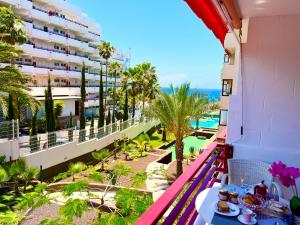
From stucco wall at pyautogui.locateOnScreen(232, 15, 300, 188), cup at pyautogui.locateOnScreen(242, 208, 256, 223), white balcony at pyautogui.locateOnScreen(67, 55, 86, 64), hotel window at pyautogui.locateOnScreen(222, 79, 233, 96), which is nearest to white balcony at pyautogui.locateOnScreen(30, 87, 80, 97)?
white balcony at pyautogui.locateOnScreen(67, 55, 86, 64)

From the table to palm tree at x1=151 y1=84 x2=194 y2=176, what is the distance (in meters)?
10.2

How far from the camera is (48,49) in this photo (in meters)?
34.0

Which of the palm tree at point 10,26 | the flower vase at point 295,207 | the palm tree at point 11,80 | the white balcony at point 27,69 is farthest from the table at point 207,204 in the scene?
the white balcony at point 27,69

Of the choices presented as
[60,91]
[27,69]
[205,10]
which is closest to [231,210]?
[205,10]

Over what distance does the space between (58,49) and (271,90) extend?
119ft

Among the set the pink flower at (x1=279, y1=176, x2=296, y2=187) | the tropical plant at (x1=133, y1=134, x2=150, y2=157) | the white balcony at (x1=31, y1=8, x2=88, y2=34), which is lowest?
the tropical plant at (x1=133, y1=134, x2=150, y2=157)

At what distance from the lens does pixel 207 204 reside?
282cm

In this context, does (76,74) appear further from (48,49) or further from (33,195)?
(33,195)

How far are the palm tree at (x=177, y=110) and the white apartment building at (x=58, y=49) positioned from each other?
65.5ft

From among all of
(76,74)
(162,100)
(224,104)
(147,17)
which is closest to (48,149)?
(162,100)

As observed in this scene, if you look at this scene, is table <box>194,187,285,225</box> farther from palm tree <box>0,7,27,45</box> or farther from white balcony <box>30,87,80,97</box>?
white balcony <box>30,87,80,97</box>

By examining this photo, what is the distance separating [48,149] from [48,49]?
864 inches

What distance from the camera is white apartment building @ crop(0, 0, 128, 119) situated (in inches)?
1198

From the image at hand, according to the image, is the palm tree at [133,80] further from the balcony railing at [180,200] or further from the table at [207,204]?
the table at [207,204]
